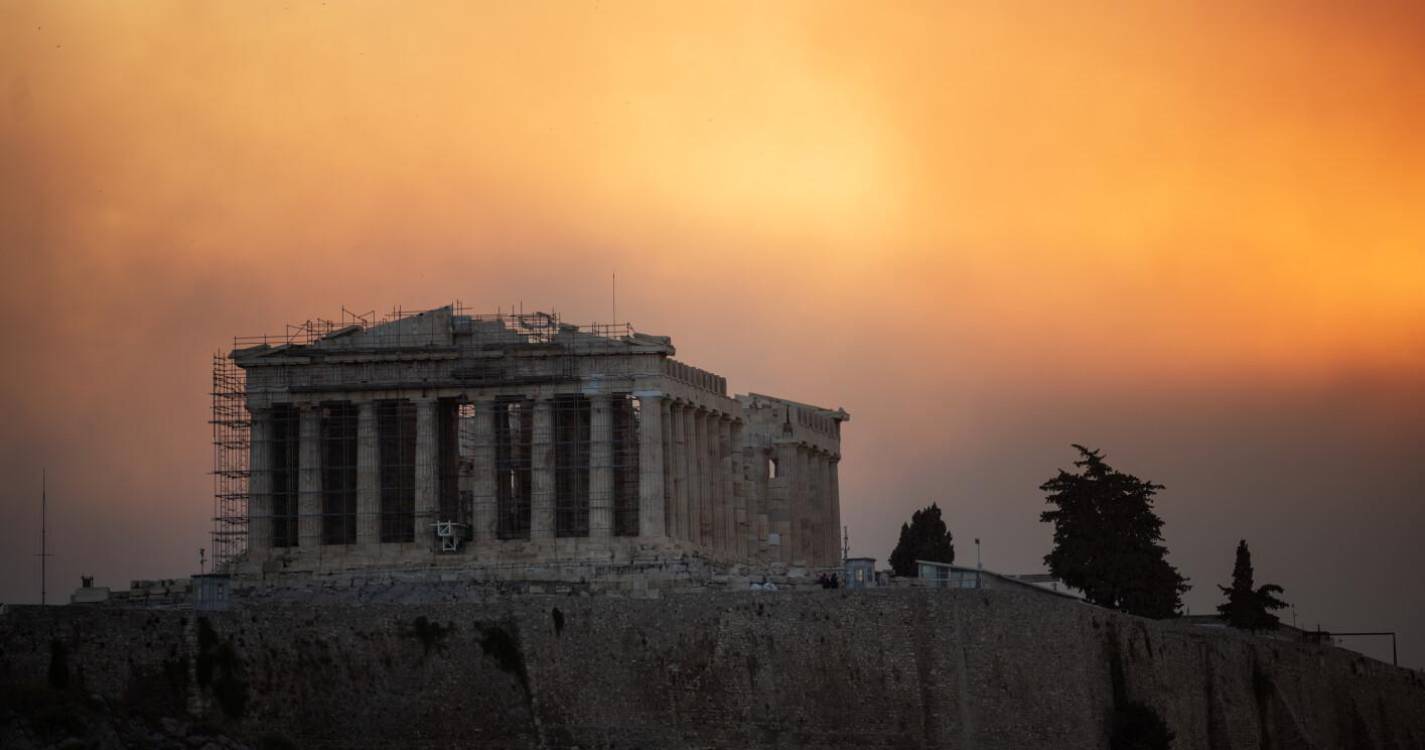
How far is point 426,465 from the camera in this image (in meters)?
110

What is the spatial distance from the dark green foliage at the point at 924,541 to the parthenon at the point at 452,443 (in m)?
20.5

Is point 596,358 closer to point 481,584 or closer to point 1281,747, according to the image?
point 481,584

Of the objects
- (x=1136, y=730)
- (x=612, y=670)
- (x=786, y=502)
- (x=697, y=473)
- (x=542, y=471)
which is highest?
(x=697, y=473)

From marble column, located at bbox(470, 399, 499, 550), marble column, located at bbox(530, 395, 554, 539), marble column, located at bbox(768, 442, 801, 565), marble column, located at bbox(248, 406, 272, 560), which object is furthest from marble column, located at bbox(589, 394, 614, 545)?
marble column, located at bbox(768, 442, 801, 565)

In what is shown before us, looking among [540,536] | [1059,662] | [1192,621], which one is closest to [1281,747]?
[1192,621]

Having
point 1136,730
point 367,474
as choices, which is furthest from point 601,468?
point 1136,730

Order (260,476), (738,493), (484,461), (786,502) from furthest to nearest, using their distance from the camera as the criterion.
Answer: (786,502), (738,493), (260,476), (484,461)

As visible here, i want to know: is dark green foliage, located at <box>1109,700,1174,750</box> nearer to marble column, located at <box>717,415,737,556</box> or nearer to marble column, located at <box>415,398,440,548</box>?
marble column, located at <box>717,415,737,556</box>

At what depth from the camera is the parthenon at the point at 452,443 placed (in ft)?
357

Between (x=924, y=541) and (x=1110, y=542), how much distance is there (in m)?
18.2

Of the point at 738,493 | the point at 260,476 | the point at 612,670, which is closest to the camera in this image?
the point at 612,670

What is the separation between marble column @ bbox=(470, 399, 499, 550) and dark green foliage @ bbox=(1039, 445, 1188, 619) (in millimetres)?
18087

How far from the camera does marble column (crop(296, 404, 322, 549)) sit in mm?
109562

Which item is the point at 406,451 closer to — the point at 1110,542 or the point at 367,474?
the point at 367,474
